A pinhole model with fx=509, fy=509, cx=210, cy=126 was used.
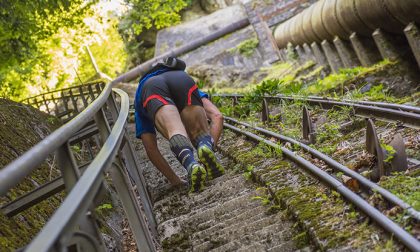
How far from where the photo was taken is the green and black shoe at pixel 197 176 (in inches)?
187

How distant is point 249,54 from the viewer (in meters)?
25.6

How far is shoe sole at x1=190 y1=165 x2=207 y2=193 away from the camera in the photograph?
475cm

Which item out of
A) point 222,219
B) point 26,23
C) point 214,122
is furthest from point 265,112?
point 26,23

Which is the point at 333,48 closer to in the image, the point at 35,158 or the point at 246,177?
the point at 246,177

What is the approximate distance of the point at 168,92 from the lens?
17.1 feet

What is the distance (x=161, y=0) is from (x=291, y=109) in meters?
7.51

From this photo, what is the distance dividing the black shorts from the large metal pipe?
4.19m

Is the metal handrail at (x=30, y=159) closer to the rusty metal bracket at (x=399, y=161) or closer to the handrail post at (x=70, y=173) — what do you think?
the handrail post at (x=70, y=173)

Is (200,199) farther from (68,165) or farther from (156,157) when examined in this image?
(68,165)

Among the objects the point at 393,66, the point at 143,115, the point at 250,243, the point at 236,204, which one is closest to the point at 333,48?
the point at 393,66

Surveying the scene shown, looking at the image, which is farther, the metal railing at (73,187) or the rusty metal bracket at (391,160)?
the rusty metal bracket at (391,160)

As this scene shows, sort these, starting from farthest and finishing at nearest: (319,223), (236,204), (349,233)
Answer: (236,204) < (319,223) < (349,233)

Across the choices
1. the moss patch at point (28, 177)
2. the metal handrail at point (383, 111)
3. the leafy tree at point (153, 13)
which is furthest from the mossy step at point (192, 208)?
the leafy tree at point (153, 13)

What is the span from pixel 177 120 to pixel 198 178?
0.60 m
